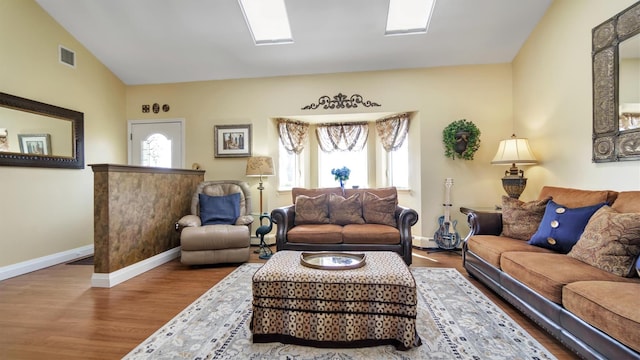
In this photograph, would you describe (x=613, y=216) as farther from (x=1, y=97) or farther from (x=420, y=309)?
(x=1, y=97)

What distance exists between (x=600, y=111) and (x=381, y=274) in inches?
102

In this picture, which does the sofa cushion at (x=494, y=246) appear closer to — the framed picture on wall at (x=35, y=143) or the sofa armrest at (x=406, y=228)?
the sofa armrest at (x=406, y=228)

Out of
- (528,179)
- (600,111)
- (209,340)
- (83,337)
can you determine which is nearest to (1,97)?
(83,337)

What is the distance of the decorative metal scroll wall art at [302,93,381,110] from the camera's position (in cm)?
430

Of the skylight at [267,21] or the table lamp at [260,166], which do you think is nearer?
the skylight at [267,21]

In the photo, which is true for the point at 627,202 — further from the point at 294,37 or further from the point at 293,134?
the point at 293,134

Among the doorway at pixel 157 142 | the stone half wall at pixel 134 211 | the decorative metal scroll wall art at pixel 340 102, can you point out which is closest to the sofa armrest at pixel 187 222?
the stone half wall at pixel 134 211

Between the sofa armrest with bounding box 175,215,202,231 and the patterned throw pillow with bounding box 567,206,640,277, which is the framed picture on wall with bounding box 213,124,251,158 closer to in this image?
the sofa armrest with bounding box 175,215,202,231

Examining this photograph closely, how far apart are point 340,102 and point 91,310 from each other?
12.4 feet

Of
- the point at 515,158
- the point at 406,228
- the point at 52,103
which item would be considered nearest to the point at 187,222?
the point at 52,103

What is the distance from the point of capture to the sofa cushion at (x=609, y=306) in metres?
1.26

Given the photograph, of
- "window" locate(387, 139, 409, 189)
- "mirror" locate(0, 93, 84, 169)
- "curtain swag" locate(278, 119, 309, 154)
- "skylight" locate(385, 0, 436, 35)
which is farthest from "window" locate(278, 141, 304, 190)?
"mirror" locate(0, 93, 84, 169)

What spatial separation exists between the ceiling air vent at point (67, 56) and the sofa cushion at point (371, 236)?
4.40 metres

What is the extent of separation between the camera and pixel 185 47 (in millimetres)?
3953
